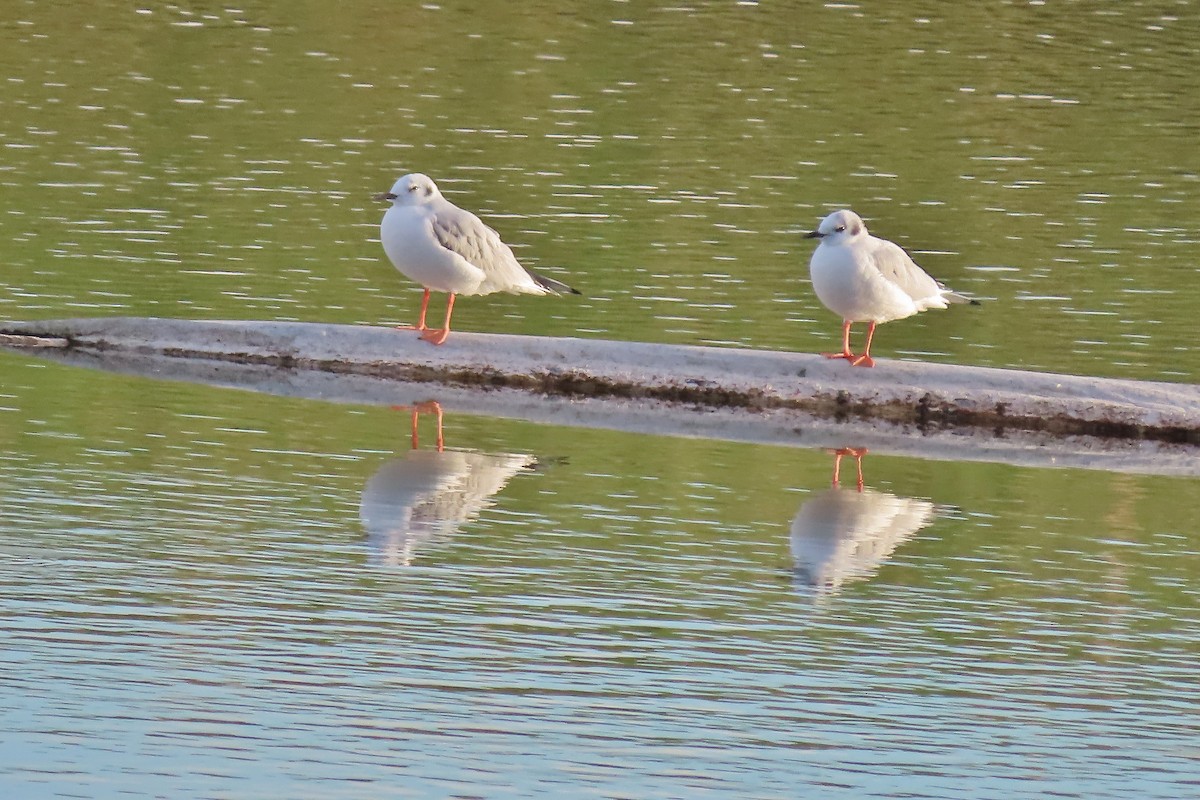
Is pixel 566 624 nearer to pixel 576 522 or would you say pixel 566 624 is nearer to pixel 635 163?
pixel 576 522

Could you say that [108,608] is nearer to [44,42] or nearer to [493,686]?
[493,686]

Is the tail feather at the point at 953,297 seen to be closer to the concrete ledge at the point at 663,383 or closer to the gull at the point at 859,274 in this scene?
the gull at the point at 859,274

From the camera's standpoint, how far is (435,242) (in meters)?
14.2

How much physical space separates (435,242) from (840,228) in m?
2.47

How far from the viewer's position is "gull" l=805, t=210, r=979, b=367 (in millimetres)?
13438

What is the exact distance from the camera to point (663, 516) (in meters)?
11.3

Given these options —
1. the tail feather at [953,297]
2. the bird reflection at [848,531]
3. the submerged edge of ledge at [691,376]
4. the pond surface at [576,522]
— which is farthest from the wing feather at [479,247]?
the bird reflection at [848,531]

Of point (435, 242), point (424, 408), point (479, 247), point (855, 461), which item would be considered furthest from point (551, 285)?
point (855, 461)

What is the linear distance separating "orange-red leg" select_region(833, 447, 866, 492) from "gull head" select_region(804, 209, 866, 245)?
4.03 ft

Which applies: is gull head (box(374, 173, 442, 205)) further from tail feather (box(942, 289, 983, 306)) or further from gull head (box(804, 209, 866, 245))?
tail feather (box(942, 289, 983, 306))

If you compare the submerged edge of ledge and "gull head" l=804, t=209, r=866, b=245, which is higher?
"gull head" l=804, t=209, r=866, b=245

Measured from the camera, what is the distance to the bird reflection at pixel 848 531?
33.8 feet

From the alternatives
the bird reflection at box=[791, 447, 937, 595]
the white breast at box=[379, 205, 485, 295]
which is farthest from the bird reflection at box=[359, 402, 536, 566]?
the bird reflection at box=[791, 447, 937, 595]

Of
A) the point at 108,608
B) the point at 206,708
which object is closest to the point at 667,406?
the point at 108,608
